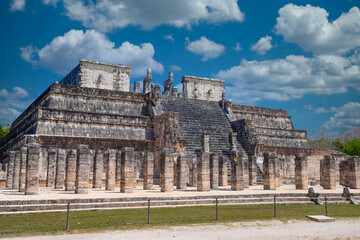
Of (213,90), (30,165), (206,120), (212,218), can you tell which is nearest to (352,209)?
(212,218)

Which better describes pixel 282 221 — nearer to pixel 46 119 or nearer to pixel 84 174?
pixel 84 174

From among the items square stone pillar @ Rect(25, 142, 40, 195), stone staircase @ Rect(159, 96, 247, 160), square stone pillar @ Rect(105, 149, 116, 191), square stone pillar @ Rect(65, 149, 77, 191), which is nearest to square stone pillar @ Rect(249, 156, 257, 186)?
stone staircase @ Rect(159, 96, 247, 160)

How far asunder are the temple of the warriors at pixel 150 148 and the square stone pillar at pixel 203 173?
0.17 ft

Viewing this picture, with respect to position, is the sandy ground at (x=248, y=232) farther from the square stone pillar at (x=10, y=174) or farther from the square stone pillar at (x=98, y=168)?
the square stone pillar at (x=10, y=174)

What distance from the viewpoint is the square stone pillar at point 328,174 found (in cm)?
2162

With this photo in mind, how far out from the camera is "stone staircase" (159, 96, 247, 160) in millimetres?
26000

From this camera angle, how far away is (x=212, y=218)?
11.0 m

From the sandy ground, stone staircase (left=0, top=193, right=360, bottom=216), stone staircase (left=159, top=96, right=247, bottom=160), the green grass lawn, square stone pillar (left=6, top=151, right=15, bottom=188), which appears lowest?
the sandy ground

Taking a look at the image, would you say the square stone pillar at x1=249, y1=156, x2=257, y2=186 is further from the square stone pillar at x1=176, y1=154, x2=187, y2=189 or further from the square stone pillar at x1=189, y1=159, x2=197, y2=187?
the square stone pillar at x1=176, y1=154, x2=187, y2=189

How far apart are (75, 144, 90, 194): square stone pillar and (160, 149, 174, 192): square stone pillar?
12.4 ft

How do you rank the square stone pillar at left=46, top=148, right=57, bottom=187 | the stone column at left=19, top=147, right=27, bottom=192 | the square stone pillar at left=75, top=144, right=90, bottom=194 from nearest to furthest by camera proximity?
the square stone pillar at left=75, top=144, right=90, bottom=194, the stone column at left=19, top=147, right=27, bottom=192, the square stone pillar at left=46, top=148, right=57, bottom=187

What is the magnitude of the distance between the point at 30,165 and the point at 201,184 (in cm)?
834

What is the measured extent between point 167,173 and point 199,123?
11169mm

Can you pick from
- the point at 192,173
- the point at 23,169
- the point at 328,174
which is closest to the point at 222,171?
the point at 192,173
